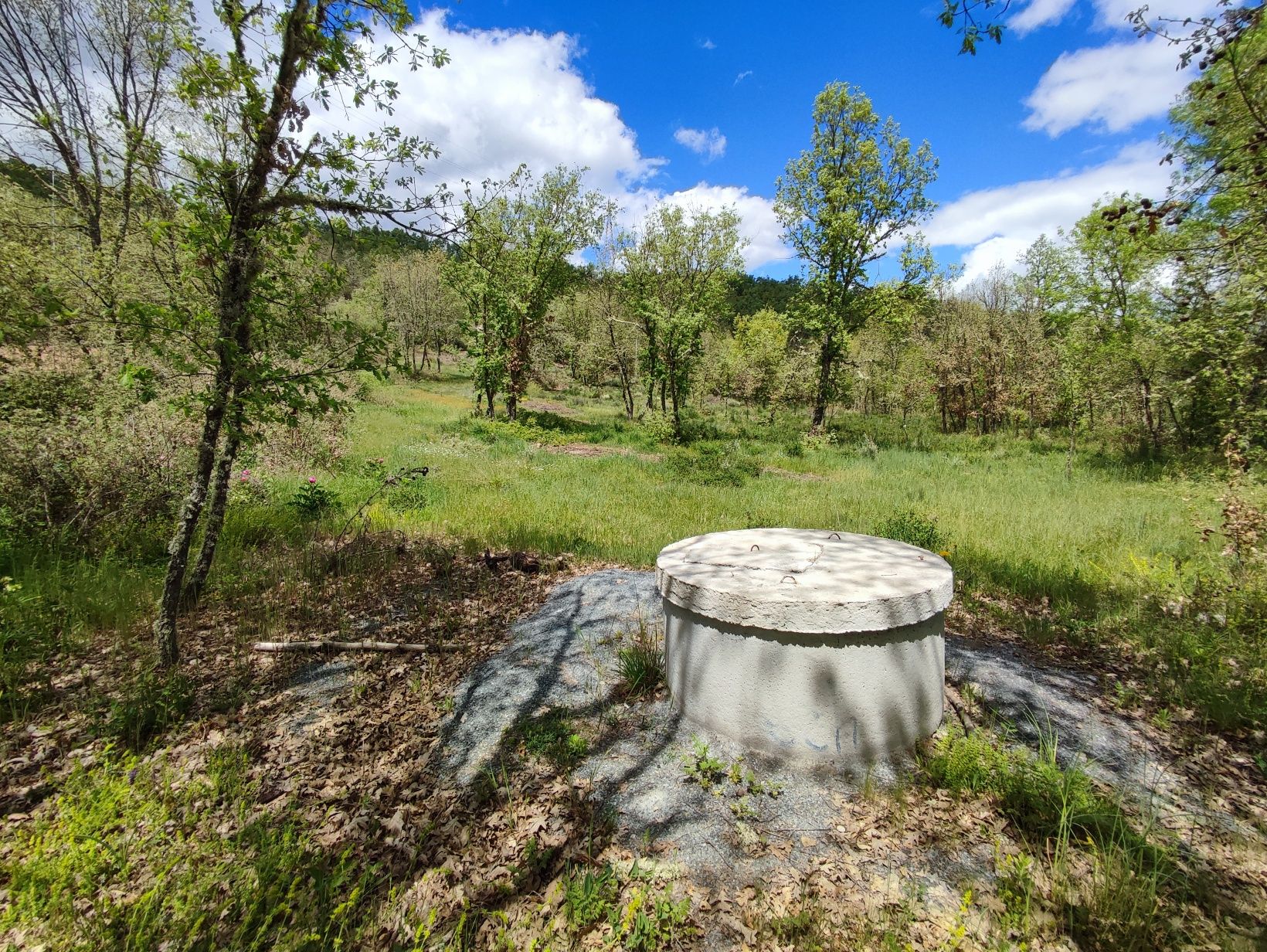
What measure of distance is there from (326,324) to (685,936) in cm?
439

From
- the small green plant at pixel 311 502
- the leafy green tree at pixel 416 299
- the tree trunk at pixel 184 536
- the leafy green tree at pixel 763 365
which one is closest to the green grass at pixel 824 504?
the small green plant at pixel 311 502

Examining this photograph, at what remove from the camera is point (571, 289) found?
21141 mm

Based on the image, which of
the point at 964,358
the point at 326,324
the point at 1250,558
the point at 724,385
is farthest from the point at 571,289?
the point at 1250,558

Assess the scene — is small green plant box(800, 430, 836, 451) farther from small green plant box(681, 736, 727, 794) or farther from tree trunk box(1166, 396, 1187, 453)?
small green plant box(681, 736, 727, 794)

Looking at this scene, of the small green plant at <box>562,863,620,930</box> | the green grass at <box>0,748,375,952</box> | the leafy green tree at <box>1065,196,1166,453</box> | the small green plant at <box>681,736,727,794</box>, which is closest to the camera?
the green grass at <box>0,748,375,952</box>

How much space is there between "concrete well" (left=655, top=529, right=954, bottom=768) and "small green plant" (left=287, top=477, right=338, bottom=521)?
18.9 feet

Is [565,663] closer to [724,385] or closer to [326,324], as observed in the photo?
[326,324]

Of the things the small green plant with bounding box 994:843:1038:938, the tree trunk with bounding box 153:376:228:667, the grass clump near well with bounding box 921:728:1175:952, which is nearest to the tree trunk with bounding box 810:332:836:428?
the grass clump near well with bounding box 921:728:1175:952

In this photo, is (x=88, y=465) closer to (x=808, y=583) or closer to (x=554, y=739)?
(x=554, y=739)

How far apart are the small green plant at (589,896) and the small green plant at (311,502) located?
6.20 m

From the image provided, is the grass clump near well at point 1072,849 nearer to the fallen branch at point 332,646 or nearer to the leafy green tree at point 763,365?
the fallen branch at point 332,646

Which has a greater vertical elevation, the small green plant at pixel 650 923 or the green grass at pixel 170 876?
the green grass at pixel 170 876

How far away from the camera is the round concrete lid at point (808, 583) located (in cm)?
272

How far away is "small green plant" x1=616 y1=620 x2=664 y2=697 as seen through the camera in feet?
12.0
